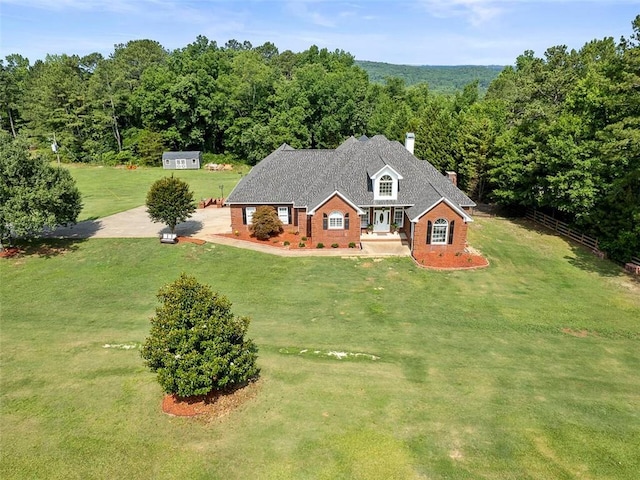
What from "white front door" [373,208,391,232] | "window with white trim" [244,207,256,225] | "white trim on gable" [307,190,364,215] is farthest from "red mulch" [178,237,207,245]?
"white front door" [373,208,391,232]

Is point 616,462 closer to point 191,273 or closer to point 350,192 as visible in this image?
point 191,273

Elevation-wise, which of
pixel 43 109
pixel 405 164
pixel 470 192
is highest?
pixel 43 109

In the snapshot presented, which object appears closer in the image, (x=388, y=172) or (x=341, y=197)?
(x=341, y=197)

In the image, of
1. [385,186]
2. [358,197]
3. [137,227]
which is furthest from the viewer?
[137,227]

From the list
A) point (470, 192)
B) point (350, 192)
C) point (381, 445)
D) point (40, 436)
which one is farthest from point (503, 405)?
point (470, 192)

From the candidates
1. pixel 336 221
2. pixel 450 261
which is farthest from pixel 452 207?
pixel 336 221

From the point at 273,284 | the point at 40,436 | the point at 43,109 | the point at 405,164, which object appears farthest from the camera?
the point at 43,109

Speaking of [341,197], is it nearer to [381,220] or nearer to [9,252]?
[381,220]
